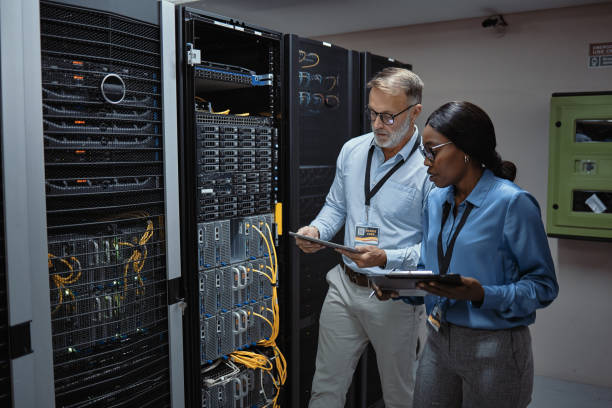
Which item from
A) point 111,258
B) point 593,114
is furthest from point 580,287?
point 111,258

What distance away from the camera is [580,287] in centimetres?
334

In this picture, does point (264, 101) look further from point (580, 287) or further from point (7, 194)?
point (580, 287)

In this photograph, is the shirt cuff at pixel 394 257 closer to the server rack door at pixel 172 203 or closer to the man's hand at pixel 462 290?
the man's hand at pixel 462 290

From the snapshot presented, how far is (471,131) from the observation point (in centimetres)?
146

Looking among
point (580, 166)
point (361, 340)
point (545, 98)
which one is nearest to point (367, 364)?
point (361, 340)

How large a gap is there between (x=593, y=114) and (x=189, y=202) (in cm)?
256

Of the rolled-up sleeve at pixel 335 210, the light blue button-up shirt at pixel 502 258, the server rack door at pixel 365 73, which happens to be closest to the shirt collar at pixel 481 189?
the light blue button-up shirt at pixel 502 258

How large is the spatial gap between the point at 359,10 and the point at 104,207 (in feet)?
7.52

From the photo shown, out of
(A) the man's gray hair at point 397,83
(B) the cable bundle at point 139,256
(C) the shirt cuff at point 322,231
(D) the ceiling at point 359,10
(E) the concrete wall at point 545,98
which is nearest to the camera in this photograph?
(B) the cable bundle at point 139,256

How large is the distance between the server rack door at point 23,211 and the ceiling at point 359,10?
63.4 inches

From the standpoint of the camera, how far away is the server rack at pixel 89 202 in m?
1.37

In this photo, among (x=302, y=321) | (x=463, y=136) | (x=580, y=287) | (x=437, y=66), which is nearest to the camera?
(x=463, y=136)

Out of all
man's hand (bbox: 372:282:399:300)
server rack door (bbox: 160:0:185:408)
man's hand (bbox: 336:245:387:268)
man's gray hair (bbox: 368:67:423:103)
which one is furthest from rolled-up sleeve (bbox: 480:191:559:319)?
server rack door (bbox: 160:0:185:408)

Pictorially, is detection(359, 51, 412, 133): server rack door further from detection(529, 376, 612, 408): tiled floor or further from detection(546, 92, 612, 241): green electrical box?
detection(529, 376, 612, 408): tiled floor
